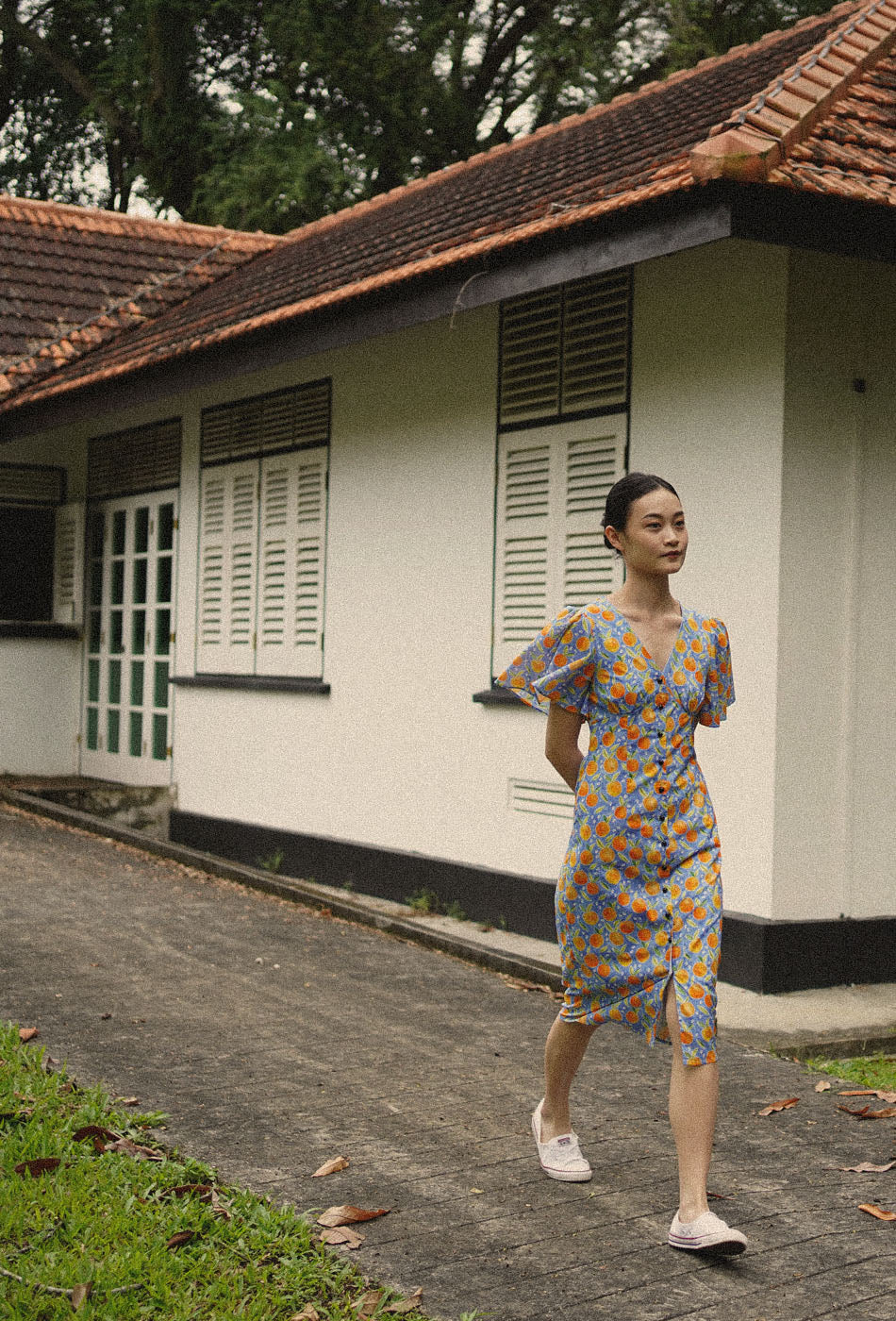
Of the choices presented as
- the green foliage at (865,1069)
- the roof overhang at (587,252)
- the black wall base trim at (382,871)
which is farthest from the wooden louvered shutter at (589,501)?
the green foliage at (865,1069)

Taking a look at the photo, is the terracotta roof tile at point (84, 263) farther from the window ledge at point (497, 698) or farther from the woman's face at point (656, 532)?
the woman's face at point (656, 532)

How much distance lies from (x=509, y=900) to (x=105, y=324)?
27.3ft

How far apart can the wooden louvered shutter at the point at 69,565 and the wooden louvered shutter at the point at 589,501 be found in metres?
7.05

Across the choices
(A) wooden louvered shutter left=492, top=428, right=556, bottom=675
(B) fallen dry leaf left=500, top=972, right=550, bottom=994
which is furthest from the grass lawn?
(A) wooden louvered shutter left=492, top=428, right=556, bottom=675

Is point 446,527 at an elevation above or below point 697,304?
below

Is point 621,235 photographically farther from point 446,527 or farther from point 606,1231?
point 606,1231

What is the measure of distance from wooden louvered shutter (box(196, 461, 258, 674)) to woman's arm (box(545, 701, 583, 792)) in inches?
284

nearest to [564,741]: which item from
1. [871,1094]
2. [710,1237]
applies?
[710,1237]

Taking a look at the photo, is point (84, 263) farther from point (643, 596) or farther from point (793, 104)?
point (643, 596)

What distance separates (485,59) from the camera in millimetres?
24719

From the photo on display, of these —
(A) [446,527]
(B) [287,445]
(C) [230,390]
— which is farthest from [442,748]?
(C) [230,390]

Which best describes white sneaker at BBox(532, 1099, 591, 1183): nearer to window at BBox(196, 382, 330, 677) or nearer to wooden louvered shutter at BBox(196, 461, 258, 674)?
window at BBox(196, 382, 330, 677)

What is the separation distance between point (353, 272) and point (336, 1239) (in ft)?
24.0

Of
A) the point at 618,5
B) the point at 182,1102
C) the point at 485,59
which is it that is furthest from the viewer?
the point at 485,59
